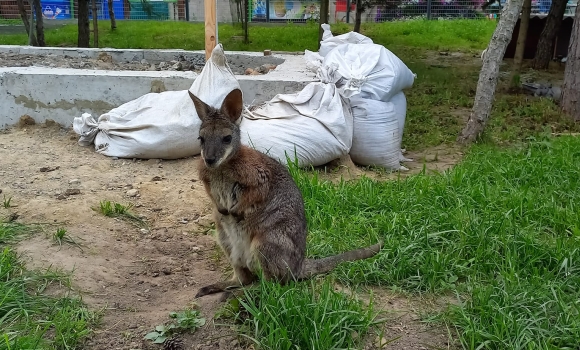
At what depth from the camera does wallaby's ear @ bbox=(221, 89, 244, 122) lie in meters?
3.32

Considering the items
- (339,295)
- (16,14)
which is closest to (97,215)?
(339,295)

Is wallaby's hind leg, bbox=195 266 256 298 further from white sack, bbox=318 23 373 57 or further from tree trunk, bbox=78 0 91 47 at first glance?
tree trunk, bbox=78 0 91 47

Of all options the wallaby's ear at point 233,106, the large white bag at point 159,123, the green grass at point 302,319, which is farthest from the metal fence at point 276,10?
the green grass at point 302,319

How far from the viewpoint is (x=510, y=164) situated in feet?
17.7

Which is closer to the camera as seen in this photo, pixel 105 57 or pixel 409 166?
pixel 409 166

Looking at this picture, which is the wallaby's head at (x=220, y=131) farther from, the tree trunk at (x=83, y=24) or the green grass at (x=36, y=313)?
the tree trunk at (x=83, y=24)

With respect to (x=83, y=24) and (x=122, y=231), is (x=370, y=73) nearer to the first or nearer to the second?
(x=122, y=231)

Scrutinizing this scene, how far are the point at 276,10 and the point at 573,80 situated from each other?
1677 centimetres

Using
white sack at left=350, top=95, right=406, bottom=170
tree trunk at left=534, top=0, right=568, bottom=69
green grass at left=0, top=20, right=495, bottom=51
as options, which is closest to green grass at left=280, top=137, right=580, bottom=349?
white sack at left=350, top=95, right=406, bottom=170

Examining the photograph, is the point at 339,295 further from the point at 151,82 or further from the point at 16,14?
the point at 16,14

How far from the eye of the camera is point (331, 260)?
137 inches

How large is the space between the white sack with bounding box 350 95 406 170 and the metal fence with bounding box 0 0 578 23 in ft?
47.8

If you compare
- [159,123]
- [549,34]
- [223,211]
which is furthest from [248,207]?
[549,34]

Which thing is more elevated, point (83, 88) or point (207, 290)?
point (83, 88)
